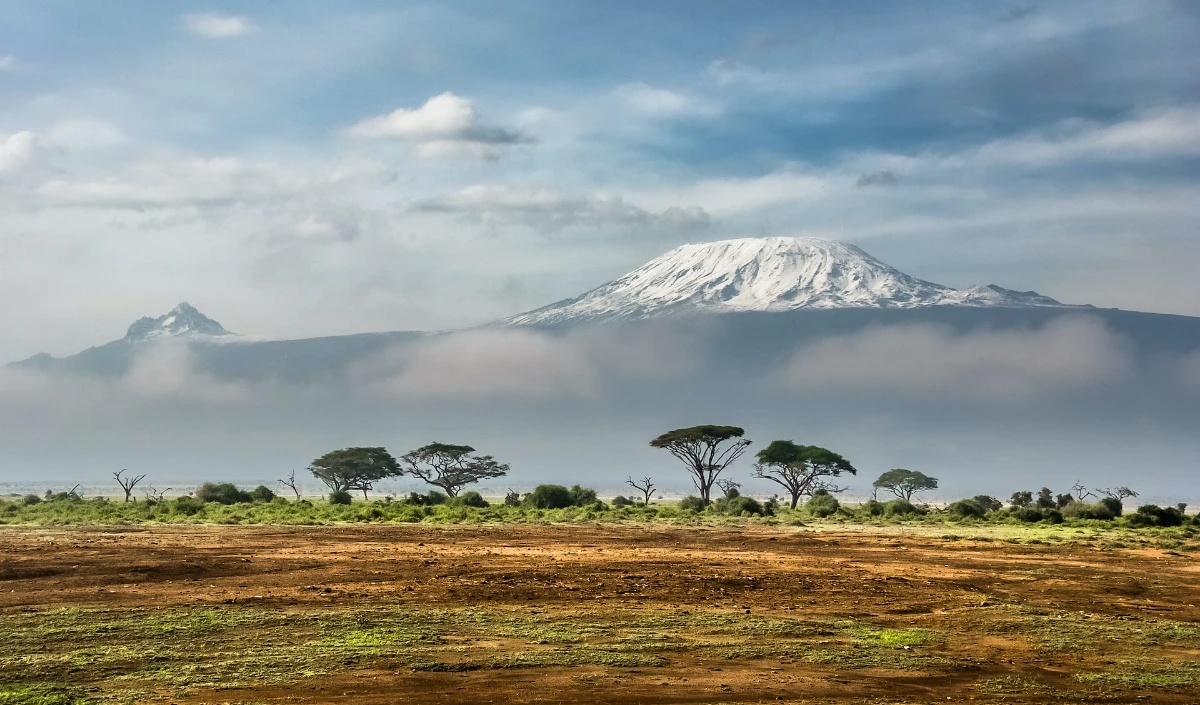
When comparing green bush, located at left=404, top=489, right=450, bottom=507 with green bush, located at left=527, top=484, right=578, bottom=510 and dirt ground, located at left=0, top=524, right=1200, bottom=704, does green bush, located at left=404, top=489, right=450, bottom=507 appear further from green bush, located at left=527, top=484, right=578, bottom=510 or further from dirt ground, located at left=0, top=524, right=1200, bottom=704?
dirt ground, located at left=0, top=524, right=1200, bottom=704

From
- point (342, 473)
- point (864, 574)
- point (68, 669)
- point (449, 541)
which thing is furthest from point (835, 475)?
point (68, 669)

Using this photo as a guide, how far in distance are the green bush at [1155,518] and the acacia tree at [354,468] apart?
245 feet

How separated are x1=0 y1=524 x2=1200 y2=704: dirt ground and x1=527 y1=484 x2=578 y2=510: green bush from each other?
135ft

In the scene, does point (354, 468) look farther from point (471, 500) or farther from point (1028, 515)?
point (1028, 515)

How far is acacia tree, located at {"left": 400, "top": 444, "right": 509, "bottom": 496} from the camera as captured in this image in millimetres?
103312

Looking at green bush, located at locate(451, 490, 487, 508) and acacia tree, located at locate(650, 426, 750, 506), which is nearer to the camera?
green bush, located at locate(451, 490, 487, 508)

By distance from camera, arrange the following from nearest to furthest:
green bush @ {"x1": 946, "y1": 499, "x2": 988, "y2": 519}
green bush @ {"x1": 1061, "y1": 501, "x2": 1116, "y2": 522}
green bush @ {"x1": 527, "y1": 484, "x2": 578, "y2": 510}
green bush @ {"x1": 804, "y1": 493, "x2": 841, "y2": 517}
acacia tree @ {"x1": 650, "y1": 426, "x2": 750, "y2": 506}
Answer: green bush @ {"x1": 1061, "y1": 501, "x2": 1116, "y2": 522}, green bush @ {"x1": 946, "y1": 499, "x2": 988, "y2": 519}, green bush @ {"x1": 804, "y1": 493, "x2": 841, "y2": 517}, green bush @ {"x1": 527, "y1": 484, "x2": 578, "y2": 510}, acacia tree @ {"x1": 650, "y1": 426, "x2": 750, "y2": 506}

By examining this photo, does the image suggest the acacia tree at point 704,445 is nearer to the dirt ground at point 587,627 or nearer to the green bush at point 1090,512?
the green bush at point 1090,512

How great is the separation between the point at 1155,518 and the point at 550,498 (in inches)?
1451

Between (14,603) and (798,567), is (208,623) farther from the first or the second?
(798,567)

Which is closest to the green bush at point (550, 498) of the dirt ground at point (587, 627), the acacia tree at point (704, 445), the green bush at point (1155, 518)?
the acacia tree at point (704, 445)

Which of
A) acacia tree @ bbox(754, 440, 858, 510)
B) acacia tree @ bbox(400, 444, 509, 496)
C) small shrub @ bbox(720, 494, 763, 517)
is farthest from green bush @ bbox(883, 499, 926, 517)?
acacia tree @ bbox(400, 444, 509, 496)

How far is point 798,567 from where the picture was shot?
26766 mm

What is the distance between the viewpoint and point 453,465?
10494cm
